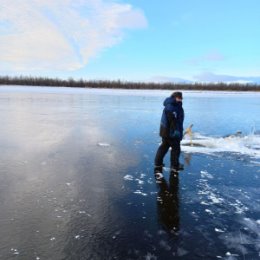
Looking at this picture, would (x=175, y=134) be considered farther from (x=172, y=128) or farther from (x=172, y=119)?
→ (x=172, y=119)

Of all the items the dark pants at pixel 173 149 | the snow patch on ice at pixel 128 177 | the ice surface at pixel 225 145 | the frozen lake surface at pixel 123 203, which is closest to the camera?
the frozen lake surface at pixel 123 203

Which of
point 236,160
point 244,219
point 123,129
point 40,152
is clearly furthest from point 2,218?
point 123,129

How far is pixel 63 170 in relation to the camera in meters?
6.29

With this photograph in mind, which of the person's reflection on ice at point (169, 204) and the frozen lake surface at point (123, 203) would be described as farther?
the person's reflection on ice at point (169, 204)

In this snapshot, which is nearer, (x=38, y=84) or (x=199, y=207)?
(x=199, y=207)

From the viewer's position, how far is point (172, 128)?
21.5 ft

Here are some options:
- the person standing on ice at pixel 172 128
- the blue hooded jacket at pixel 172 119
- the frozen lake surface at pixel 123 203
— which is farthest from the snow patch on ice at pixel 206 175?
the blue hooded jacket at pixel 172 119

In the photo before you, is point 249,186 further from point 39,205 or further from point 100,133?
point 100,133

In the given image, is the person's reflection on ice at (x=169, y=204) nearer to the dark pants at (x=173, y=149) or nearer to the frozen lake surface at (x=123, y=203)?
the frozen lake surface at (x=123, y=203)

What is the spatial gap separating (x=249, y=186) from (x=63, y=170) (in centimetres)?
335

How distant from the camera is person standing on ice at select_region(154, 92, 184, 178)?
6496 millimetres

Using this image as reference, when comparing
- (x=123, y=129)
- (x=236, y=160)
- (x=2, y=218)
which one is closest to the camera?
(x=2, y=218)

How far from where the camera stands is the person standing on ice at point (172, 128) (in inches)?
256

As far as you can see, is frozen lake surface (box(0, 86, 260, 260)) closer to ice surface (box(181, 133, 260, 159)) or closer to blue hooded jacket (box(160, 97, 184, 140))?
ice surface (box(181, 133, 260, 159))
